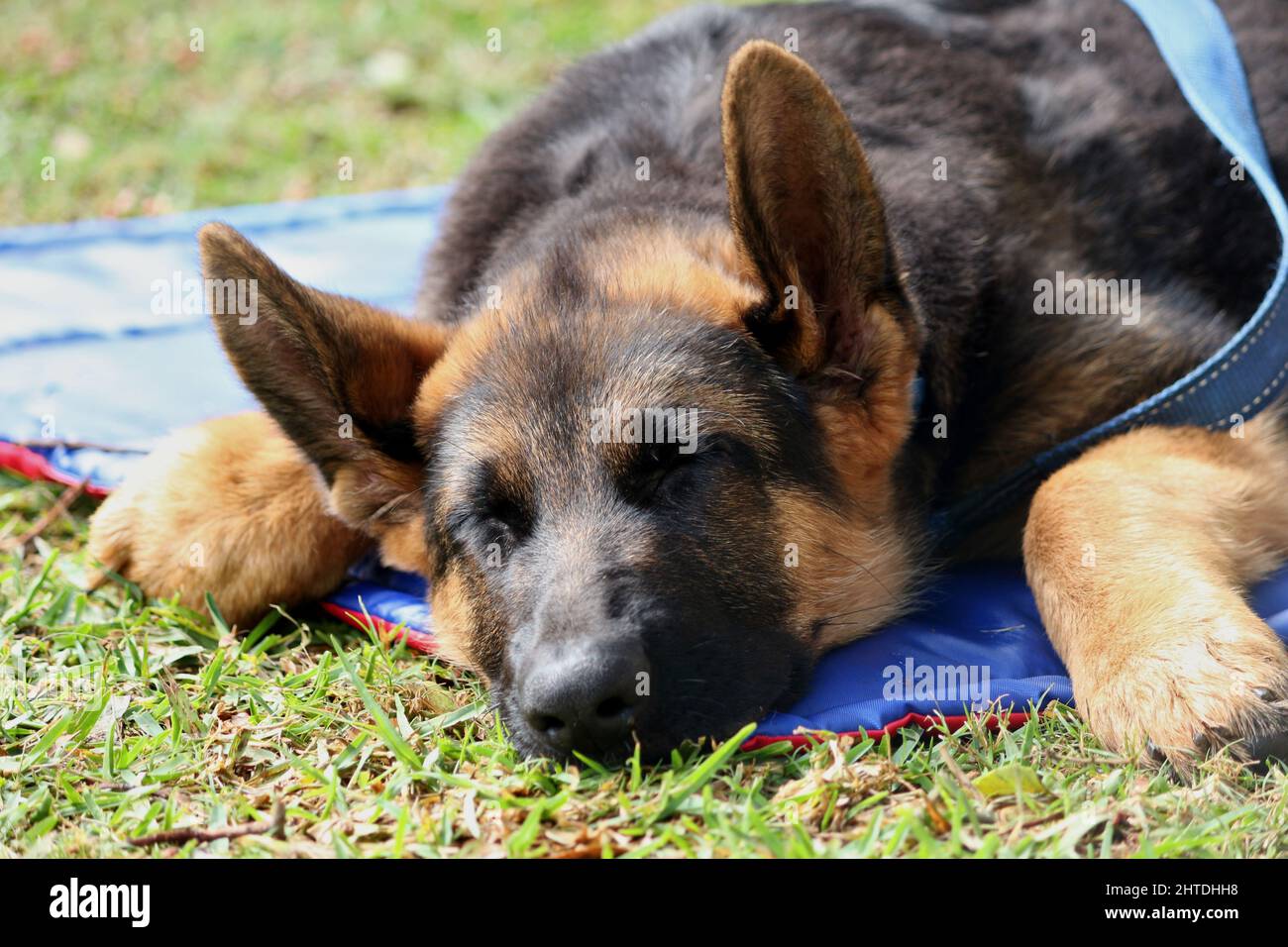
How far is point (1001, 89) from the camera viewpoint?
5059 mm

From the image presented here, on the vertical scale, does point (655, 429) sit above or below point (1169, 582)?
above

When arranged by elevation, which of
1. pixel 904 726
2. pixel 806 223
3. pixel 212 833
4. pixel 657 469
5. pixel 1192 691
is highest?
pixel 806 223

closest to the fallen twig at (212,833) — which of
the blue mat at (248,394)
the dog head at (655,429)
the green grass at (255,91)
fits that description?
the dog head at (655,429)

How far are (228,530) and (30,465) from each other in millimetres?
1420

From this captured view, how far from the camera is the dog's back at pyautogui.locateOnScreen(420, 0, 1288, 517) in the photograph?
4.28 m

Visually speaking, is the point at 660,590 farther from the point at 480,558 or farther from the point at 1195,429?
the point at 1195,429

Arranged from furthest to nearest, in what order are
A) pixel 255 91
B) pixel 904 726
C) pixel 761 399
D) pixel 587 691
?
pixel 255 91 → pixel 761 399 → pixel 904 726 → pixel 587 691

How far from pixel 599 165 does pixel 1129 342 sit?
188 cm

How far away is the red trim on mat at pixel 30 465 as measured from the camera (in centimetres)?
520

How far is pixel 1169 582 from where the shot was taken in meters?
3.52

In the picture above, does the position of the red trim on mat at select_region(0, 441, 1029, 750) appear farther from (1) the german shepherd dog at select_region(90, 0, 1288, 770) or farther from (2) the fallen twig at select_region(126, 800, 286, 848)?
(2) the fallen twig at select_region(126, 800, 286, 848)

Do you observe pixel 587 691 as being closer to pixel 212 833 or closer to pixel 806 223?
pixel 212 833

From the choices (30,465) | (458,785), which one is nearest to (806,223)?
(458,785)

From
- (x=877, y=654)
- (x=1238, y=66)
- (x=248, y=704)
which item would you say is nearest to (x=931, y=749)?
(x=877, y=654)
